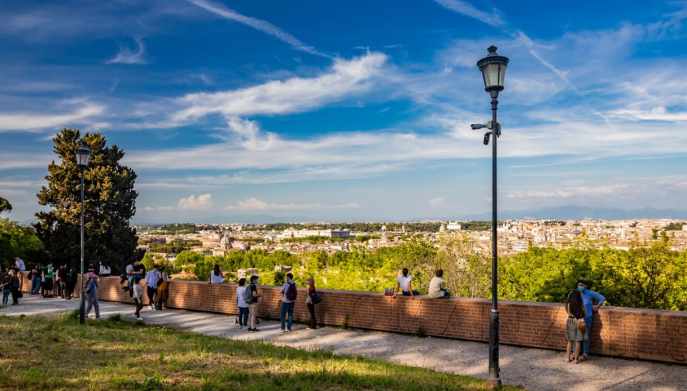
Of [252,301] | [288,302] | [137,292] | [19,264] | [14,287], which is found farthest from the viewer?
[19,264]

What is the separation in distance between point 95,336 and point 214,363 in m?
4.73

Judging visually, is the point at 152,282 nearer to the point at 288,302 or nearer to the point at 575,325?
the point at 288,302

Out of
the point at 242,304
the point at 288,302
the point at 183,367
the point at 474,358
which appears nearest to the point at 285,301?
the point at 288,302

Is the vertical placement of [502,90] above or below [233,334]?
above

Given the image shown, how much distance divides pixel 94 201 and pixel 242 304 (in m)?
32.5

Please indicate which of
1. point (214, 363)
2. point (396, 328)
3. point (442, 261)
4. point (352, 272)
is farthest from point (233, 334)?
point (352, 272)

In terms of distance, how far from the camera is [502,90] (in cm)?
948

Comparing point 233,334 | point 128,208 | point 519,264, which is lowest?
point 233,334

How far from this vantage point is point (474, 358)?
1129 cm

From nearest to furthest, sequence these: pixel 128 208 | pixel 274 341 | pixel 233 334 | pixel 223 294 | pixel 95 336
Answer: pixel 95 336, pixel 274 341, pixel 233 334, pixel 223 294, pixel 128 208

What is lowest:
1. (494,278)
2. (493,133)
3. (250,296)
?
(250,296)

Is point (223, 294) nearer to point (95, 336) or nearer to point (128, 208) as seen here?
point (95, 336)

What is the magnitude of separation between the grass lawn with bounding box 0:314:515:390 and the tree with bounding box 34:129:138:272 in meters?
32.3

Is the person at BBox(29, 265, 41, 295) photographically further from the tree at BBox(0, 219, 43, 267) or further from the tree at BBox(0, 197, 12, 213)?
the tree at BBox(0, 197, 12, 213)
